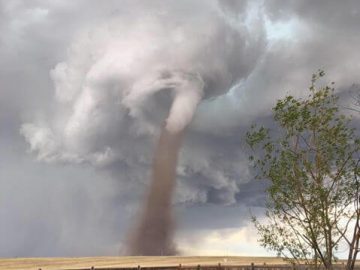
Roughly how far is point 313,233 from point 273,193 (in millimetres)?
2397

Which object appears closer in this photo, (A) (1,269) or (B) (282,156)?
(B) (282,156)

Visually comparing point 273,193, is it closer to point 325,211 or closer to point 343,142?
point 325,211

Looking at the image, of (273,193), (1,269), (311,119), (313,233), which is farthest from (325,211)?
(1,269)

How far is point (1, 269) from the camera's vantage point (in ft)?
293

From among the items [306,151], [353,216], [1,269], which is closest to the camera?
[353,216]

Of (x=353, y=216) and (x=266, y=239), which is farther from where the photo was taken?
(x=266, y=239)

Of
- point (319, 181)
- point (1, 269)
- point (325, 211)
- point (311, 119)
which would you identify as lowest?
point (325, 211)

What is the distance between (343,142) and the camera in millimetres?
19984

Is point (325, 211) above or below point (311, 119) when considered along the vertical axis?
below

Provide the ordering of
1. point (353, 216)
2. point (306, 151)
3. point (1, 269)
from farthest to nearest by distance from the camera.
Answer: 1. point (1, 269)
2. point (306, 151)
3. point (353, 216)

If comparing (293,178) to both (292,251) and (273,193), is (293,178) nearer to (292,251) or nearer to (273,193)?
(273,193)

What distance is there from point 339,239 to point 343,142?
4.09 metres

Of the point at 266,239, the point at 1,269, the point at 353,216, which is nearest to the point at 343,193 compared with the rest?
the point at 353,216

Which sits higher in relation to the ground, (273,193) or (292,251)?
(273,193)
